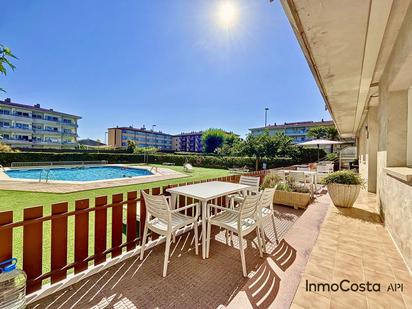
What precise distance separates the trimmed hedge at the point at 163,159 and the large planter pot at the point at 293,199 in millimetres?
13724

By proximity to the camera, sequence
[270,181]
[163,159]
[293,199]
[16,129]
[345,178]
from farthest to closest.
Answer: [16,129] < [163,159] < [270,181] < [293,199] < [345,178]

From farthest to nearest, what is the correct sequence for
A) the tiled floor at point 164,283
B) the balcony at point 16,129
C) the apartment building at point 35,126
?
the apartment building at point 35,126 → the balcony at point 16,129 → the tiled floor at point 164,283

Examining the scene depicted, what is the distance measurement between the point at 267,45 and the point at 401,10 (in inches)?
213

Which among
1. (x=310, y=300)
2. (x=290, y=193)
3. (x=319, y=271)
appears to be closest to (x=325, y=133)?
(x=290, y=193)

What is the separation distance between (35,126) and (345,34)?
191 ft

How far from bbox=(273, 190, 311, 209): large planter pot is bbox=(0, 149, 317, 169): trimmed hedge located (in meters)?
13.7

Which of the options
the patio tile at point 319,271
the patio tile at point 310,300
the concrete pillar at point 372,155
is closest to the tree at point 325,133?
the concrete pillar at point 372,155

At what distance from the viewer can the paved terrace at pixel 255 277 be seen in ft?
5.78

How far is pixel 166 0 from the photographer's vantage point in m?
6.02

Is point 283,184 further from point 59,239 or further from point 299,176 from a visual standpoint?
point 59,239

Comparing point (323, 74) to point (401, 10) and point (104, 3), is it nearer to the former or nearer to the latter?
point (401, 10)

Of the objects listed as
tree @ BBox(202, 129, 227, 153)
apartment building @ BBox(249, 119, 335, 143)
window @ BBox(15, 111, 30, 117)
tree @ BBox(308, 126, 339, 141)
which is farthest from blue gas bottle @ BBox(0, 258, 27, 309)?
window @ BBox(15, 111, 30, 117)

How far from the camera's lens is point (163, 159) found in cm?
2689

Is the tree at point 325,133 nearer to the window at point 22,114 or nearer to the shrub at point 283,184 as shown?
the shrub at point 283,184
